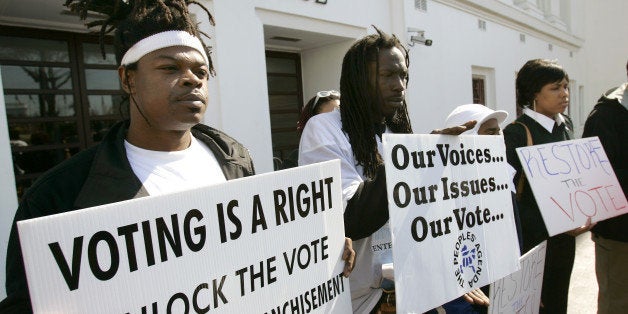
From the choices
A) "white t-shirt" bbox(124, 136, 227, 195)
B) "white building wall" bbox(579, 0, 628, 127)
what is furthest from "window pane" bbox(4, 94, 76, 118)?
"white building wall" bbox(579, 0, 628, 127)

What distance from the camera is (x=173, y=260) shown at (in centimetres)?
94

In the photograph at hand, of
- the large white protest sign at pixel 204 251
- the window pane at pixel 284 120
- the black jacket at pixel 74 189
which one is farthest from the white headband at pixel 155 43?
the window pane at pixel 284 120

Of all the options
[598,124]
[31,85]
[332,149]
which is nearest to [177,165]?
[332,149]

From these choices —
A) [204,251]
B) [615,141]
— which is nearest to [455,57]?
[615,141]

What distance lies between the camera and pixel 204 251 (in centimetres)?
99

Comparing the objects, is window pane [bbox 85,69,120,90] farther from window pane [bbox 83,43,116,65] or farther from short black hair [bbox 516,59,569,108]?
short black hair [bbox 516,59,569,108]

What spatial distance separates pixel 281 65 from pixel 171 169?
16.7ft

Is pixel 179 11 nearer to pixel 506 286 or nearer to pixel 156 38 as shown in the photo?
pixel 156 38

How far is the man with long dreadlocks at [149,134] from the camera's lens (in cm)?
102

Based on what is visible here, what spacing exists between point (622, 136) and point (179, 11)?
2.60 meters

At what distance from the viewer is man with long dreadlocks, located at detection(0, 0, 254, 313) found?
3.35ft

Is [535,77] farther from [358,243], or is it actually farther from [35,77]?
[35,77]

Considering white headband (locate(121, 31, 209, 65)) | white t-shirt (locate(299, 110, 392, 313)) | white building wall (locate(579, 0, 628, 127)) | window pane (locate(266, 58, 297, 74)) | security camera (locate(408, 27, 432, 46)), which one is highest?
white building wall (locate(579, 0, 628, 127))

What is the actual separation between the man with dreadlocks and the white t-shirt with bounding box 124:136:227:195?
47 centimetres
